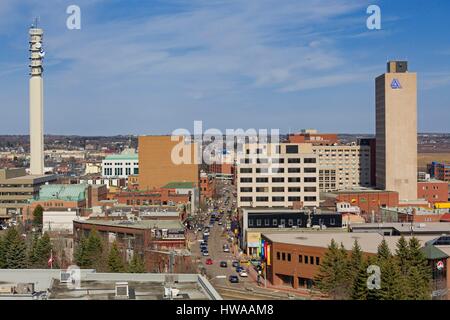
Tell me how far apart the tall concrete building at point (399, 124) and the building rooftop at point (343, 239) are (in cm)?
2185

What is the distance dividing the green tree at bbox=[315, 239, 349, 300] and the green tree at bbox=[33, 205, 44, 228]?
1835cm

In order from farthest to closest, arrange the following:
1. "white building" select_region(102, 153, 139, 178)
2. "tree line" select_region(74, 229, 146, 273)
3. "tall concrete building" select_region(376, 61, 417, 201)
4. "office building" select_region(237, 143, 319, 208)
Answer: "white building" select_region(102, 153, 139, 178)
"tall concrete building" select_region(376, 61, 417, 201)
"office building" select_region(237, 143, 319, 208)
"tree line" select_region(74, 229, 146, 273)

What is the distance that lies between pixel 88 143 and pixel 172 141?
88105 mm

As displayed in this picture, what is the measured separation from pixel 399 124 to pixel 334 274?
28497mm

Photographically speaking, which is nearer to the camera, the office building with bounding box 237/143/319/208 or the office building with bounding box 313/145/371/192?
the office building with bounding box 237/143/319/208

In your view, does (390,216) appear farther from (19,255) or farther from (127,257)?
(19,255)

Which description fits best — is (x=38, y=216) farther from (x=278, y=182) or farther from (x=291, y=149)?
(x=291, y=149)

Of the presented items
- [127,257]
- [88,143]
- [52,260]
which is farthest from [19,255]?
[88,143]

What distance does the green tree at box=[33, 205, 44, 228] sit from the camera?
A: 108 ft

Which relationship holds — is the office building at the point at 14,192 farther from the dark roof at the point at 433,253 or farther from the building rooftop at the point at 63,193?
the dark roof at the point at 433,253

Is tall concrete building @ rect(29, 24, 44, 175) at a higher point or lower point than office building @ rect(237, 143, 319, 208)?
higher

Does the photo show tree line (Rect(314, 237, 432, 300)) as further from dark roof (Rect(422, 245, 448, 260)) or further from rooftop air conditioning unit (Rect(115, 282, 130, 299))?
rooftop air conditioning unit (Rect(115, 282, 130, 299))

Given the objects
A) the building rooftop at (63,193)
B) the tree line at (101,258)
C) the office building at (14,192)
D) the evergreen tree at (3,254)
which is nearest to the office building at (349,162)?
the office building at (14,192)

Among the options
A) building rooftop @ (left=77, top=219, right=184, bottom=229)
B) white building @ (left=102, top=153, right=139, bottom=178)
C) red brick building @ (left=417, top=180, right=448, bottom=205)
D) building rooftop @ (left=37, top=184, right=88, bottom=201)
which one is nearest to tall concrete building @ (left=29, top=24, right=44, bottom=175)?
white building @ (left=102, top=153, right=139, bottom=178)
